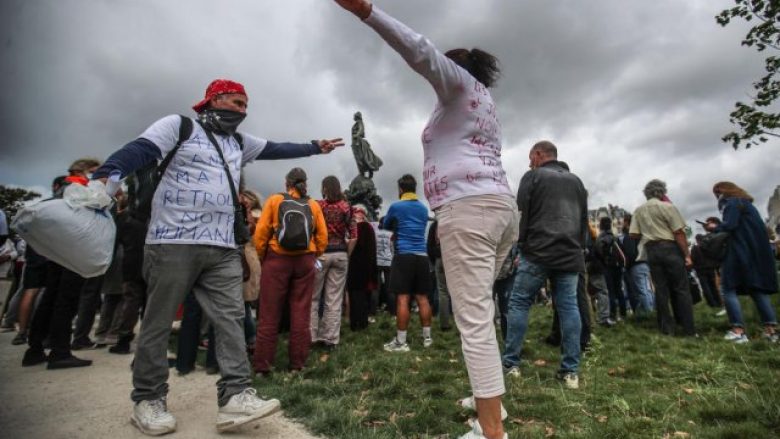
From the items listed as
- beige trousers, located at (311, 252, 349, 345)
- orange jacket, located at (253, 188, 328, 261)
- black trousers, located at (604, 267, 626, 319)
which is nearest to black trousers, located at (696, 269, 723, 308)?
black trousers, located at (604, 267, 626, 319)

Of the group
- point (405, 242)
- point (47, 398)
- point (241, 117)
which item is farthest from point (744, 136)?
point (47, 398)

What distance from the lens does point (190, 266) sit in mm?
2822

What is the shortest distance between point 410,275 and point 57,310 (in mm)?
3879

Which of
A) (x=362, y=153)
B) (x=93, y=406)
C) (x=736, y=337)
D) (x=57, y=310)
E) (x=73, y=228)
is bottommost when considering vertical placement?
(x=93, y=406)

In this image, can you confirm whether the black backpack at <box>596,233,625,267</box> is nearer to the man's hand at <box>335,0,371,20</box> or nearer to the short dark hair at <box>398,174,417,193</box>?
the short dark hair at <box>398,174,417,193</box>

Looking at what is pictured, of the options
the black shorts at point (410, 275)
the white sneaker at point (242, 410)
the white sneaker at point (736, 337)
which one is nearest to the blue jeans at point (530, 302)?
the black shorts at point (410, 275)

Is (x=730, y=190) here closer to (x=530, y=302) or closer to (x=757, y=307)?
(x=757, y=307)

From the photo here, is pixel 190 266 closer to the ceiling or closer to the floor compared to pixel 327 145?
closer to the floor

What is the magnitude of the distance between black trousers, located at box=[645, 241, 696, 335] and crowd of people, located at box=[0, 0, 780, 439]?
0.02m

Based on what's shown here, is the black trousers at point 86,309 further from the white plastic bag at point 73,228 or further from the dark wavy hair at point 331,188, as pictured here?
the white plastic bag at point 73,228

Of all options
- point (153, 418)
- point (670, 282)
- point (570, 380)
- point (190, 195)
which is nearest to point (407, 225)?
point (570, 380)

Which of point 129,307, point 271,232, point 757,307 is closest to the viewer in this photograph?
point 271,232

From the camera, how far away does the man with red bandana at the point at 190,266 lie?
272 centimetres

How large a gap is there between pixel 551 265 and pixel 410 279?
A: 2.20 metres
